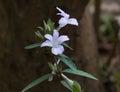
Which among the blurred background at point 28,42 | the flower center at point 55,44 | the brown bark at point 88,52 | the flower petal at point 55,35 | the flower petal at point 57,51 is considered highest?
the flower petal at point 55,35

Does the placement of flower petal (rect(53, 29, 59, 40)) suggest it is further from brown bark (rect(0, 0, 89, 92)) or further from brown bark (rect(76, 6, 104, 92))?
brown bark (rect(76, 6, 104, 92))

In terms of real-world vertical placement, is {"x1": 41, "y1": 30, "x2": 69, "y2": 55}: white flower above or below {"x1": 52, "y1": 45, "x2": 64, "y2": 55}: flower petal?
above

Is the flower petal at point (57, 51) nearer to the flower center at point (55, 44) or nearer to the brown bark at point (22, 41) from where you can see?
the flower center at point (55, 44)

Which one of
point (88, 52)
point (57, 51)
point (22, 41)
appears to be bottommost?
point (88, 52)

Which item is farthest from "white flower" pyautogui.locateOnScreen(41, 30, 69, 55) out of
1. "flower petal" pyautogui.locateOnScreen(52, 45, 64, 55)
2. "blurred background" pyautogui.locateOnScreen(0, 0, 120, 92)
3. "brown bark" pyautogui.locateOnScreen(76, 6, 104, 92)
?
"brown bark" pyautogui.locateOnScreen(76, 6, 104, 92)

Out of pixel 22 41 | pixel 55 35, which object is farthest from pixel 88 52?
pixel 55 35

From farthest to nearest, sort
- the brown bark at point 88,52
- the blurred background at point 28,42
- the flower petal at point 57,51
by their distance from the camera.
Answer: the brown bark at point 88,52 → the blurred background at point 28,42 → the flower petal at point 57,51

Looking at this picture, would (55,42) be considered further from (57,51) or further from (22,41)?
(22,41)

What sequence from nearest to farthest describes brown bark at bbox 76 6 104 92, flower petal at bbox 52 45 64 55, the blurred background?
flower petal at bbox 52 45 64 55
the blurred background
brown bark at bbox 76 6 104 92

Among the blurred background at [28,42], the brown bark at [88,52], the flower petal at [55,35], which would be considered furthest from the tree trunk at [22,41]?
the flower petal at [55,35]

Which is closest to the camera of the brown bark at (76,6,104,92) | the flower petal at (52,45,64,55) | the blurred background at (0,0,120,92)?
the flower petal at (52,45,64,55)

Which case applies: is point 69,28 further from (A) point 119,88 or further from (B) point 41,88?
(A) point 119,88

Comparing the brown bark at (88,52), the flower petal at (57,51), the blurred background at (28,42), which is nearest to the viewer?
the flower petal at (57,51)

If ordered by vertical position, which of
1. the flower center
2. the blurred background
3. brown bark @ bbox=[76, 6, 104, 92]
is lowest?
brown bark @ bbox=[76, 6, 104, 92]
